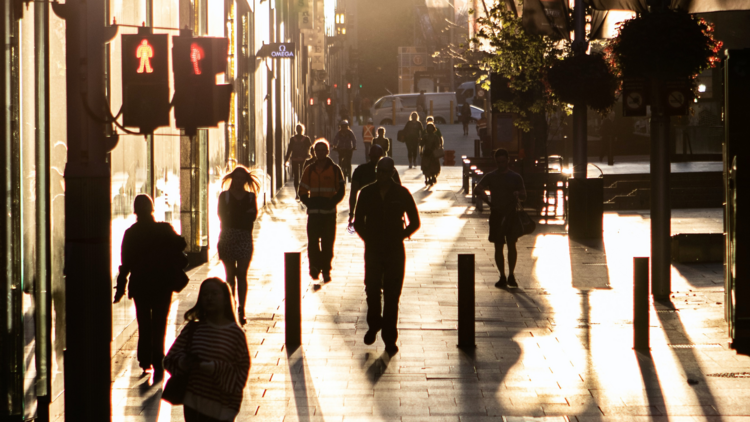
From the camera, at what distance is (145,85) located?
5621mm

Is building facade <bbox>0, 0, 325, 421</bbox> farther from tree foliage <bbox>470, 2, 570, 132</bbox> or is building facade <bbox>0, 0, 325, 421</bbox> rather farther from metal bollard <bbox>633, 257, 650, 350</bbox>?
tree foliage <bbox>470, 2, 570, 132</bbox>

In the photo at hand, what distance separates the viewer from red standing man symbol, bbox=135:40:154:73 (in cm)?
591

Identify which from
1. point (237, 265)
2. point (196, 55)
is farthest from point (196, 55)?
point (237, 265)

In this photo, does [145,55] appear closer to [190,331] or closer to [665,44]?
[190,331]

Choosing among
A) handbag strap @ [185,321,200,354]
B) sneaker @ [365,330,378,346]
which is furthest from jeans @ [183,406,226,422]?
sneaker @ [365,330,378,346]

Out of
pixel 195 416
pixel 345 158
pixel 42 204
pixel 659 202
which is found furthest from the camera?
pixel 345 158

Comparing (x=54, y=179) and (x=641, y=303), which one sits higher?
(x=54, y=179)

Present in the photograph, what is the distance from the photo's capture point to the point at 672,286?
39.9ft

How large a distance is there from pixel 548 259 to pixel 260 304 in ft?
16.4

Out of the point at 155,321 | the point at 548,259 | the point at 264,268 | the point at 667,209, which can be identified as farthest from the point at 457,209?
the point at 155,321

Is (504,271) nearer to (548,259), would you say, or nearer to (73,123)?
(548,259)

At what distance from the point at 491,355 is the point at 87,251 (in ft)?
14.2

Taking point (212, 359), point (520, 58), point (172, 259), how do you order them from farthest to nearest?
point (520, 58)
point (172, 259)
point (212, 359)

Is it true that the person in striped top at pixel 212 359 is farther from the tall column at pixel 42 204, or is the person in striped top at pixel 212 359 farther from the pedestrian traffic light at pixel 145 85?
the tall column at pixel 42 204
